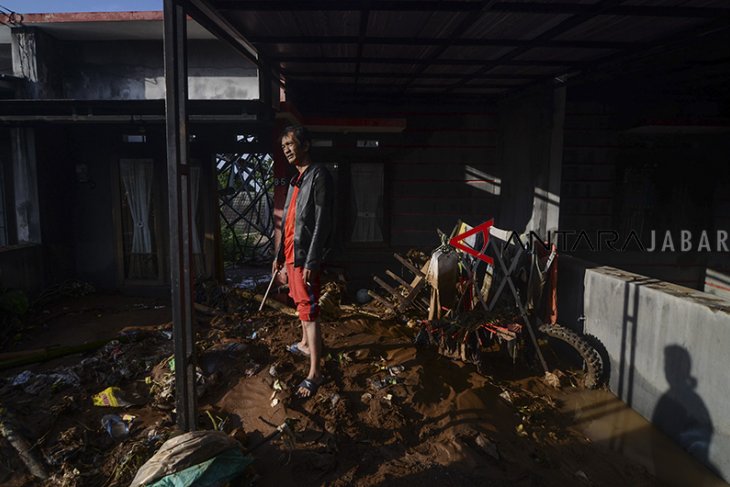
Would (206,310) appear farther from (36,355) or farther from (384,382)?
(384,382)

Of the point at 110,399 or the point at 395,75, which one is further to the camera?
the point at 395,75

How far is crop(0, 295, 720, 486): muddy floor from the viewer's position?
9.53 feet

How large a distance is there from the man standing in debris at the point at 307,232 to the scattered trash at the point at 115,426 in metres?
1.39

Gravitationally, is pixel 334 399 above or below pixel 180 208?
below

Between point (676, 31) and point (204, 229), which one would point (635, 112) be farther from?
point (204, 229)

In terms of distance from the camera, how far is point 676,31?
159 inches

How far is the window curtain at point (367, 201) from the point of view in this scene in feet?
24.8

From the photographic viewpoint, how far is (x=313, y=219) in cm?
348

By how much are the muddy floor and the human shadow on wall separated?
54 centimetres

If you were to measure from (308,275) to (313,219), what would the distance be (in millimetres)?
479

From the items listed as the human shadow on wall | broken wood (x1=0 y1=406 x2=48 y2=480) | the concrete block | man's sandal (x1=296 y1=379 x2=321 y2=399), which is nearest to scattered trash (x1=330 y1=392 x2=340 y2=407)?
man's sandal (x1=296 y1=379 x2=321 y2=399)

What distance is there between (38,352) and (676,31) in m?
7.60

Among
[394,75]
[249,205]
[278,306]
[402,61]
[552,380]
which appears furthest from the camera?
[249,205]

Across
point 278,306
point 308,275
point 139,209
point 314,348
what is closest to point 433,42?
point 308,275
